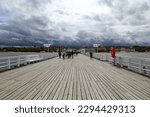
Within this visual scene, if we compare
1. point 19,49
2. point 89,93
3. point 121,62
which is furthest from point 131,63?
point 19,49

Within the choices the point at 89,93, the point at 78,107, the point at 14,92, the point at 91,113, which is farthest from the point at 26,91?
the point at 91,113

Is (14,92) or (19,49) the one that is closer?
(14,92)

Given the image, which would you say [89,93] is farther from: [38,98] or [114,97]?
[38,98]

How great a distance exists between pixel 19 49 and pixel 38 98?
15881 centimetres

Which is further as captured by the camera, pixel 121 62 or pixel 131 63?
pixel 121 62

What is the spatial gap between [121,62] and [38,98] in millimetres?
11305

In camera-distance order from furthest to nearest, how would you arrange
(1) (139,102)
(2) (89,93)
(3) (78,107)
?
(2) (89,93) → (1) (139,102) → (3) (78,107)

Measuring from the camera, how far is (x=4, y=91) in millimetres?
6324

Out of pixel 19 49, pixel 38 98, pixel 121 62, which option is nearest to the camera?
pixel 38 98

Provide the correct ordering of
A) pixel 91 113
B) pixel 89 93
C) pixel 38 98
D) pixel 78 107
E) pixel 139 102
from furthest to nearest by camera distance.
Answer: pixel 89 93, pixel 38 98, pixel 139 102, pixel 78 107, pixel 91 113

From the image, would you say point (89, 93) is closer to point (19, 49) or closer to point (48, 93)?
point (48, 93)

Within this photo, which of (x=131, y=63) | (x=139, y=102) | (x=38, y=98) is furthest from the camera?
(x=131, y=63)

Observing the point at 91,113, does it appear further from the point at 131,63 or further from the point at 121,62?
the point at 121,62

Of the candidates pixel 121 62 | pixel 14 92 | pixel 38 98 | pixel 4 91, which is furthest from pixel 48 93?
pixel 121 62
